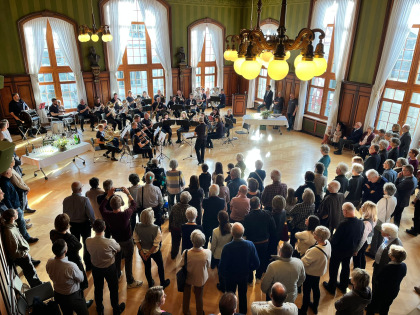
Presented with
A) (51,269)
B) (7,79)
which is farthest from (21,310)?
(7,79)

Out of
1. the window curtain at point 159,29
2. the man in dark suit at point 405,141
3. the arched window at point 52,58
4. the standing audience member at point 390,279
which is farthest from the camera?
the window curtain at point 159,29

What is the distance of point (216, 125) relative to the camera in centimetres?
1002

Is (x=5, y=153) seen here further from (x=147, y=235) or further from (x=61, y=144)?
(x=61, y=144)

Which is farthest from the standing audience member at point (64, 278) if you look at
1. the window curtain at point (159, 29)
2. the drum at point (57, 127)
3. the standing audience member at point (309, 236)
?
the window curtain at point (159, 29)

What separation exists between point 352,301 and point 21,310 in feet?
11.3

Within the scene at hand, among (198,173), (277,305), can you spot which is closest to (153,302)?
(277,305)

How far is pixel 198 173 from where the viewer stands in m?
8.24

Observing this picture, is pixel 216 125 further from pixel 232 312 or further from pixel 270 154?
pixel 232 312

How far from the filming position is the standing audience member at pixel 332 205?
14.8ft

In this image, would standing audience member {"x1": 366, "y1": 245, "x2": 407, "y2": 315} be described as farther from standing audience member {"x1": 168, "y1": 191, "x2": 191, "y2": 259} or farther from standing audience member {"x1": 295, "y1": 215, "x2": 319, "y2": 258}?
standing audience member {"x1": 168, "y1": 191, "x2": 191, "y2": 259}

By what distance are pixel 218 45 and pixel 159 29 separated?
312cm

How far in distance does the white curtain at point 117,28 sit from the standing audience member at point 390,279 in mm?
11658

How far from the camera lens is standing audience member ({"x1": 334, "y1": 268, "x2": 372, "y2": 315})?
9.71 ft

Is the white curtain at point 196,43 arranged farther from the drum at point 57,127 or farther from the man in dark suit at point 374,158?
the man in dark suit at point 374,158
